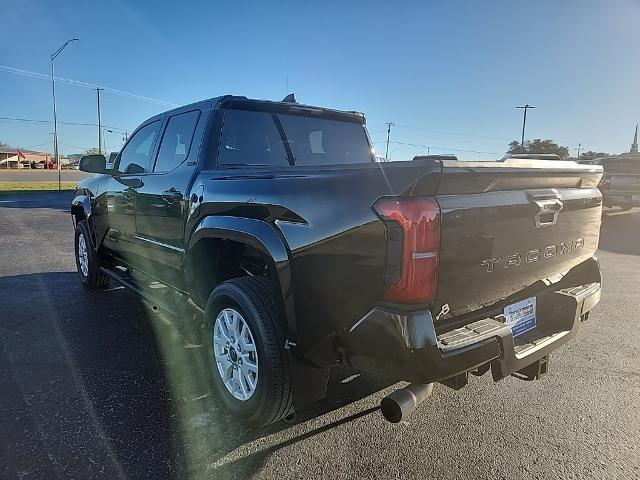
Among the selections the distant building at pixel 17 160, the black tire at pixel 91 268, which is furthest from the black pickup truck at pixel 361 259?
the distant building at pixel 17 160

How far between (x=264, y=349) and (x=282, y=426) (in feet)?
2.06

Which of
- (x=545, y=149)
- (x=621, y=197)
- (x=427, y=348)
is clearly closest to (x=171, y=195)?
(x=427, y=348)

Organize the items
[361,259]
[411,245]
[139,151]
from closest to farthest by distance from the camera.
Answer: [411,245] < [361,259] < [139,151]

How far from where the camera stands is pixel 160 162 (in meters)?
4.14

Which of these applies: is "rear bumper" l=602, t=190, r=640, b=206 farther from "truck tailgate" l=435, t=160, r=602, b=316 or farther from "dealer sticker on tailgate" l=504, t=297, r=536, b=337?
"dealer sticker on tailgate" l=504, t=297, r=536, b=337

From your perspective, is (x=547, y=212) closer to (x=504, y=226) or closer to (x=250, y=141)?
(x=504, y=226)

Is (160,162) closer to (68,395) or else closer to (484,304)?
(68,395)

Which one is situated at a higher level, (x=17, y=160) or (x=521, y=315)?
(x=17, y=160)

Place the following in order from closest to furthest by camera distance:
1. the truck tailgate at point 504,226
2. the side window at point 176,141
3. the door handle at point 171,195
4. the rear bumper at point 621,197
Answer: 1. the truck tailgate at point 504,226
2. the door handle at point 171,195
3. the side window at point 176,141
4. the rear bumper at point 621,197

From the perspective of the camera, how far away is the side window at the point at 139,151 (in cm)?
444

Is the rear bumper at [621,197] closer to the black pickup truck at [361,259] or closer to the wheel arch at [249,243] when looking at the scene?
the black pickup truck at [361,259]

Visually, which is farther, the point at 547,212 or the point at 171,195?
the point at 171,195

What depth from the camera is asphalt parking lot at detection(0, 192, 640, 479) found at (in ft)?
8.09

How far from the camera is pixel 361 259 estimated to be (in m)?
2.08
